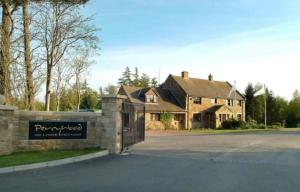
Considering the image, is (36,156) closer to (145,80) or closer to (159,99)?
(159,99)

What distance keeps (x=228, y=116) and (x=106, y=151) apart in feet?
176

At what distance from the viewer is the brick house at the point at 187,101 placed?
203 ft

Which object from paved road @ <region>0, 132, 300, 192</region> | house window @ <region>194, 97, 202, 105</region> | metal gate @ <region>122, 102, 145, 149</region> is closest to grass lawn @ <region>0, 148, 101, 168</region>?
paved road @ <region>0, 132, 300, 192</region>

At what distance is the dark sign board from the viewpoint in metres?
19.0

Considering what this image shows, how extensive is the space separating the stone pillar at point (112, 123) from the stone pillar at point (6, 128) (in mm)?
3661

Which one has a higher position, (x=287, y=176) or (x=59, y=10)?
(x=59, y=10)

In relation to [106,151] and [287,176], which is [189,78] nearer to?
[106,151]

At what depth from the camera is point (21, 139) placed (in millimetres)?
18656

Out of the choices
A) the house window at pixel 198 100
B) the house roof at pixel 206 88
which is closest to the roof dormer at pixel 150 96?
the house roof at pixel 206 88

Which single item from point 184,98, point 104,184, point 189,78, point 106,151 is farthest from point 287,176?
point 189,78

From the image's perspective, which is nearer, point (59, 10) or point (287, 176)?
point (287, 176)

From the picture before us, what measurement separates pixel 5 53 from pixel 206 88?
4975cm

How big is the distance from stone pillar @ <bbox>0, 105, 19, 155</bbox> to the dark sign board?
93 cm

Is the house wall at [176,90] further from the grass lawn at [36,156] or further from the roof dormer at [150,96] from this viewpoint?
the grass lawn at [36,156]
